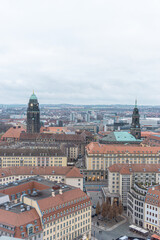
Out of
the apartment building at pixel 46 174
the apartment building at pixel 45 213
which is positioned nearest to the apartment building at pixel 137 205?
the apartment building at pixel 45 213

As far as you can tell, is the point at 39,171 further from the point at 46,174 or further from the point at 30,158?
the point at 30,158

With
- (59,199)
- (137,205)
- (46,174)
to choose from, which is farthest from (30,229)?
(46,174)

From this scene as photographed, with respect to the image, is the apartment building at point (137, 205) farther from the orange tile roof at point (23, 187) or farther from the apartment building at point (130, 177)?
the orange tile roof at point (23, 187)

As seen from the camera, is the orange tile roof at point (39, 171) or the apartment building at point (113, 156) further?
the apartment building at point (113, 156)

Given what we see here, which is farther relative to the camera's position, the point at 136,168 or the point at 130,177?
the point at 136,168

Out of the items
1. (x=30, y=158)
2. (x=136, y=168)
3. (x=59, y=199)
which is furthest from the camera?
(x=30, y=158)

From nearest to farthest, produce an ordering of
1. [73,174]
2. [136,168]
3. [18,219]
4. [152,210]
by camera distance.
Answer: [18,219] < [152,210] < [73,174] < [136,168]

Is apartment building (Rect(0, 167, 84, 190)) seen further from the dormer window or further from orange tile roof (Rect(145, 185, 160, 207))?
the dormer window
